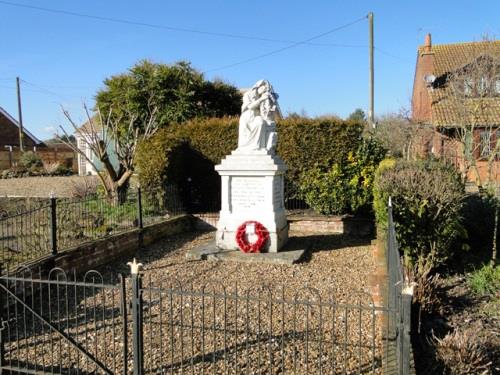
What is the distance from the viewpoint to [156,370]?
12.1ft

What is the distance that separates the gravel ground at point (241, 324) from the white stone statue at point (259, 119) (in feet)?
7.39

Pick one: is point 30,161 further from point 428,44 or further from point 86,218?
point 428,44

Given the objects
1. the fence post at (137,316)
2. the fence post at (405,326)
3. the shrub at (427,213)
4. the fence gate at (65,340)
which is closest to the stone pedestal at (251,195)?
the shrub at (427,213)

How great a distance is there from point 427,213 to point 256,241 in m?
3.00

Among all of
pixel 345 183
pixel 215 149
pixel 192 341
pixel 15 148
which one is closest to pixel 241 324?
pixel 192 341

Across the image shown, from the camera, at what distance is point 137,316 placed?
329 cm

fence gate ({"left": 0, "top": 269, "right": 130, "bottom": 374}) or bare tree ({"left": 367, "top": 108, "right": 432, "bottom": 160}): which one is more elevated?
bare tree ({"left": 367, "top": 108, "right": 432, "bottom": 160})

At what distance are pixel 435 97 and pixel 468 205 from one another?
14977 millimetres

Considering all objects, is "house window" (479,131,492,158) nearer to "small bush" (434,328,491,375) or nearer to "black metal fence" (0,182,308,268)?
"black metal fence" (0,182,308,268)

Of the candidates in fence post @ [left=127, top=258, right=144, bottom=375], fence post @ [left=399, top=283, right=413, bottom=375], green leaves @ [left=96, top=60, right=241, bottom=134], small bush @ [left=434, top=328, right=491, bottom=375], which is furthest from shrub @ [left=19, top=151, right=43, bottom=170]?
fence post @ [left=399, top=283, right=413, bottom=375]

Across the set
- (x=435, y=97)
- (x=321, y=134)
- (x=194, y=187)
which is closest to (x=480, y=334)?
(x=321, y=134)

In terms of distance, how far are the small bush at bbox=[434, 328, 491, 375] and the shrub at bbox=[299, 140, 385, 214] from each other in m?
6.96

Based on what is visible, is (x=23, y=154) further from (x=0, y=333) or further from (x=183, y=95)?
(x=0, y=333)

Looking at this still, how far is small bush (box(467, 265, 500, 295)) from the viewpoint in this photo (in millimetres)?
5277
